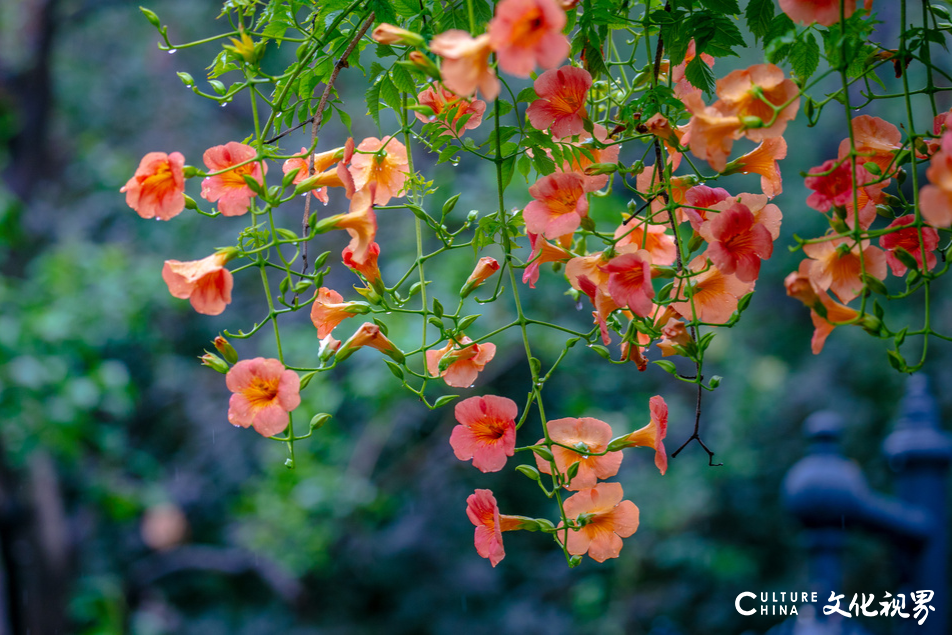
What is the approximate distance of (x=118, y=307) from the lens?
2607 mm

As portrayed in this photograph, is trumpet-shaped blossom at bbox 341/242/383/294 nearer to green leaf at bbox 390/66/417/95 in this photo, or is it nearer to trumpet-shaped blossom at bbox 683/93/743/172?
green leaf at bbox 390/66/417/95

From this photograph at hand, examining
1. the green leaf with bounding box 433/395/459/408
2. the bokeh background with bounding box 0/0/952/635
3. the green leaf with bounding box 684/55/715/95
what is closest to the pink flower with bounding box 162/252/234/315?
the green leaf with bounding box 433/395/459/408

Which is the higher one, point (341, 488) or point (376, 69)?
point (376, 69)

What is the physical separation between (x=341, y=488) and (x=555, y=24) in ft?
8.33

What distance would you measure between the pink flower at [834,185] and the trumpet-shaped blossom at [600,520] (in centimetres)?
26

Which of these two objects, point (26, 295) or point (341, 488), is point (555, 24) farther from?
point (26, 295)

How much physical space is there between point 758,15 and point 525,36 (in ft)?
0.90

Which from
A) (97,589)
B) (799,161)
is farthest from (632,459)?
(97,589)

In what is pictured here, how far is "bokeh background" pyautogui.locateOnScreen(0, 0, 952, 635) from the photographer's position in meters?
2.59

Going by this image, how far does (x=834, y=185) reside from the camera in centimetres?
55

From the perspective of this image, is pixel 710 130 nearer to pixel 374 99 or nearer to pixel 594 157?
pixel 594 157

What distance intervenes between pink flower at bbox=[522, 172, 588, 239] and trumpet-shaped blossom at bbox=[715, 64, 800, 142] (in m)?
0.11

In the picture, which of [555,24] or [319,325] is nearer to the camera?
[555,24]

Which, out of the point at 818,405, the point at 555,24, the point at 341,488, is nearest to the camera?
the point at 555,24
